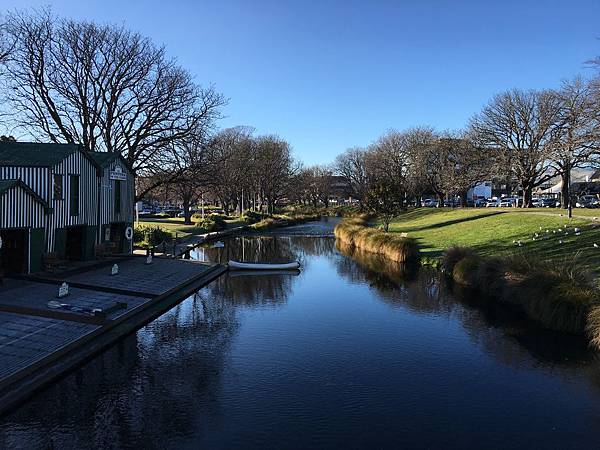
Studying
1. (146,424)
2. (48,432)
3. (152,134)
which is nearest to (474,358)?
(146,424)

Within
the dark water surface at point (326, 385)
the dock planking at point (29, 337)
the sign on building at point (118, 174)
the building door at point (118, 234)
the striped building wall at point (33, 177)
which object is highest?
the sign on building at point (118, 174)

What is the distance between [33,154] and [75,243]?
497 centimetres

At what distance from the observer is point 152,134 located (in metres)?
36.8

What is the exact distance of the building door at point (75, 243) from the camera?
2406 cm

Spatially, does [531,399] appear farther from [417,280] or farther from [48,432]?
[417,280]

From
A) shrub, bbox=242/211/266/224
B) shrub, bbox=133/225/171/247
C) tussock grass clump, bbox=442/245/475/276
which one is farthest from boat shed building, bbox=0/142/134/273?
shrub, bbox=242/211/266/224

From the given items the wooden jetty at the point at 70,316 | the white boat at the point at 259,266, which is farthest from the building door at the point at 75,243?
the white boat at the point at 259,266

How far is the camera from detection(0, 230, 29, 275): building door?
19.0m

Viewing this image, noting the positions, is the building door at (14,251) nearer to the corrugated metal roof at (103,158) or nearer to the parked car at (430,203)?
the corrugated metal roof at (103,158)

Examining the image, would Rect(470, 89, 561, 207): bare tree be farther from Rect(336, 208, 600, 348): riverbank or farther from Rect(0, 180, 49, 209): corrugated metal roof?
Rect(0, 180, 49, 209): corrugated metal roof

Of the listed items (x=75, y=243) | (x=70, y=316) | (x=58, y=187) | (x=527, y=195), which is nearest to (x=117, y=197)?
(x=75, y=243)

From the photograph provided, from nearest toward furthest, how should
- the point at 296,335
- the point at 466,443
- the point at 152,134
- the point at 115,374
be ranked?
the point at 466,443 < the point at 115,374 < the point at 296,335 < the point at 152,134

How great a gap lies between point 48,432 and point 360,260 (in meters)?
26.6

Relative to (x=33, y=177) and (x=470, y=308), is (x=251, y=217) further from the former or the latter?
(x=470, y=308)
